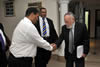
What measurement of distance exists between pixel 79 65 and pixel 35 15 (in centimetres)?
116

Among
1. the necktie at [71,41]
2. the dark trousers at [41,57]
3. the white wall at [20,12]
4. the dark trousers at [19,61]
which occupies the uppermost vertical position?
the white wall at [20,12]

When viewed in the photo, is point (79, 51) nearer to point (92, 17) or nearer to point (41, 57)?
point (41, 57)

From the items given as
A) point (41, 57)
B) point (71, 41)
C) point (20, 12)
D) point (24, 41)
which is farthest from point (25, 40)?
point (20, 12)

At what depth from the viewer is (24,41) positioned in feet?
7.43

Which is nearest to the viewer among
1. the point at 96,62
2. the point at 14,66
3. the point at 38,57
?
the point at 14,66

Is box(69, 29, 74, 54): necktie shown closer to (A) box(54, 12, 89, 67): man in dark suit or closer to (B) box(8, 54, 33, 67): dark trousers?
(A) box(54, 12, 89, 67): man in dark suit

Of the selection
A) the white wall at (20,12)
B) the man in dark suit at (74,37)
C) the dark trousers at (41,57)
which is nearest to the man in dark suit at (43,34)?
the dark trousers at (41,57)

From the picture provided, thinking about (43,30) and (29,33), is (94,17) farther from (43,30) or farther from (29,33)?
(29,33)

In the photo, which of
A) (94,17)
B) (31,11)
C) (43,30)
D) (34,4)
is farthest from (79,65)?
(94,17)

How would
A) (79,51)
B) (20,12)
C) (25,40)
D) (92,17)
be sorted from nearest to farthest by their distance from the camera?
(25,40) → (79,51) → (20,12) → (92,17)

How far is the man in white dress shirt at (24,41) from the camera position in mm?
2256

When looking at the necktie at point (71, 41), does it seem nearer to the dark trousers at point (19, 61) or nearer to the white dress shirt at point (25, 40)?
the white dress shirt at point (25, 40)

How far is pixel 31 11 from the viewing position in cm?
236

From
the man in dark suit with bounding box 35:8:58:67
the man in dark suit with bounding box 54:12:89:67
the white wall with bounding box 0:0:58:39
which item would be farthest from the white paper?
the white wall with bounding box 0:0:58:39
